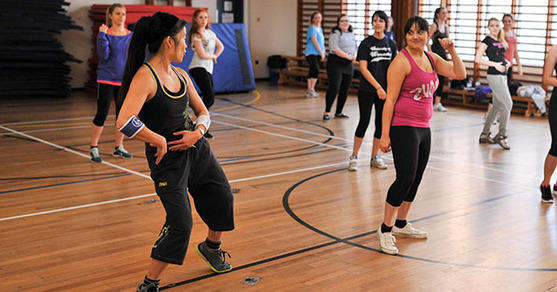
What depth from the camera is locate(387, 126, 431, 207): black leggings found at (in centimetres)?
425

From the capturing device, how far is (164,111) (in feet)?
11.1

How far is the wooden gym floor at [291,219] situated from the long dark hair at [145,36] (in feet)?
4.19

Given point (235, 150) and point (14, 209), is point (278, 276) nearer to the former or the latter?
point (14, 209)

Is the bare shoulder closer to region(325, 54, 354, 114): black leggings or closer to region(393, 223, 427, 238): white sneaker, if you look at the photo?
region(393, 223, 427, 238): white sneaker

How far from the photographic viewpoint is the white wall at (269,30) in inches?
641

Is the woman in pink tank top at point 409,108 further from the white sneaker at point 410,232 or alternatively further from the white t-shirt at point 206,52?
the white t-shirt at point 206,52

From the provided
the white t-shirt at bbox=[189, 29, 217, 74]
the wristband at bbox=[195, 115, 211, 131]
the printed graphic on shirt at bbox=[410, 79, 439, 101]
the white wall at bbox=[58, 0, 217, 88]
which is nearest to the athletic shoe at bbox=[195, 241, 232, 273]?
the wristband at bbox=[195, 115, 211, 131]

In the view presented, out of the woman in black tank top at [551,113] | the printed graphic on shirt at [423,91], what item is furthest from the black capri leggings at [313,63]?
the printed graphic on shirt at [423,91]

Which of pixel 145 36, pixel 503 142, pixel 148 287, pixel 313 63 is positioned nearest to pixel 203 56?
pixel 503 142

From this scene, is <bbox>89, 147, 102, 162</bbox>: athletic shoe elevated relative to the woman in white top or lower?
lower

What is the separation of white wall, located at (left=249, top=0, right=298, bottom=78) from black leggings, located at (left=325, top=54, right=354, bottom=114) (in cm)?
623

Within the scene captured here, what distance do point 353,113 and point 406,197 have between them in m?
6.67

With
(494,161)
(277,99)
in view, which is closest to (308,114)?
(277,99)

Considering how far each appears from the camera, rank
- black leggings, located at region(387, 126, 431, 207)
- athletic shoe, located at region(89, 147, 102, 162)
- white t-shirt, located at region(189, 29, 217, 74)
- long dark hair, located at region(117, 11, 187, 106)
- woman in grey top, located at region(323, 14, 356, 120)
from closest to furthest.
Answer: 1. long dark hair, located at region(117, 11, 187, 106)
2. black leggings, located at region(387, 126, 431, 207)
3. athletic shoe, located at region(89, 147, 102, 162)
4. white t-shirt, located at region(189, 29, 217, 74)
5. woman in grey top, located at region(323, 14, 356, 120)
